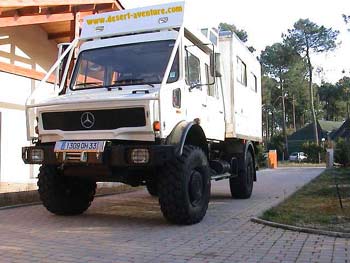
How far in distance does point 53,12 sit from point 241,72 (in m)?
6.19

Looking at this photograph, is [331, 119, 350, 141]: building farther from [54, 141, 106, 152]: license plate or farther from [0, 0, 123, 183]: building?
[54, 141, 106, 152]: license plate

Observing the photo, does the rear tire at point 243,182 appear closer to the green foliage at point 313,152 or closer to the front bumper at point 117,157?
the front bumper at point 117,157

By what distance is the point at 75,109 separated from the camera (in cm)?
783

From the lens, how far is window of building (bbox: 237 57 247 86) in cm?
1176

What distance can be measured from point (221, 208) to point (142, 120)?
3.71 metres

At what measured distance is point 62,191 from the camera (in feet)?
29.2

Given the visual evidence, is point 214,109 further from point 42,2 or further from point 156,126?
point 42,2

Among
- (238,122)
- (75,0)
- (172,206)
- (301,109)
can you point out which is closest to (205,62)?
(238,122)

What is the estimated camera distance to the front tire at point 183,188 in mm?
7699

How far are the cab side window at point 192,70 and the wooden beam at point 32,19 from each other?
6.34 meters

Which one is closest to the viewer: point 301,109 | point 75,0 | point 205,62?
point 205,62

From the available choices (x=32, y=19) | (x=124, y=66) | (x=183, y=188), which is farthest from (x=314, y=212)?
(x=32, y=19)

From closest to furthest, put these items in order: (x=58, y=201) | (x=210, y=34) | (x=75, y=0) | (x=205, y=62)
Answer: (x=58, y=201) < (x=205, y=62) < (x=210, y=34) < (x=75, y=0)

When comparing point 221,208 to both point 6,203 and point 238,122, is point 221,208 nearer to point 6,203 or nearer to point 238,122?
point 238,122
